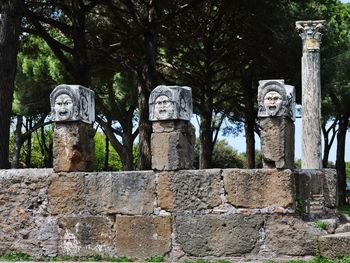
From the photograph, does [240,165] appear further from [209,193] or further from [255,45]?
[209,193]

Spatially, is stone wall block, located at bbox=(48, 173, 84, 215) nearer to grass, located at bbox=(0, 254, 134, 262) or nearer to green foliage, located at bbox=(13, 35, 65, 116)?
grass, located at bbox=(0, 254, 134, 262)

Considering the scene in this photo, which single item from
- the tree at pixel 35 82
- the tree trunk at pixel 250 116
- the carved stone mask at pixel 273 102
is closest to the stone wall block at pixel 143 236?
the carved stone mask at pixel 273 102

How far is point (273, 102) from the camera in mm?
7613

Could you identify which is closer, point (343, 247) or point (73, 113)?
point (343, 247)

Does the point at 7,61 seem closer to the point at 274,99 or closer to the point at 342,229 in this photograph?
the point at 274,99

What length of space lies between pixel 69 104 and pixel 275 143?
262 cm

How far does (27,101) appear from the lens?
29281 millimetres

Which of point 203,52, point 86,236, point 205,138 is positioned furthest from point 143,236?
point 203,52

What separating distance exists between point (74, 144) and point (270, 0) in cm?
1115

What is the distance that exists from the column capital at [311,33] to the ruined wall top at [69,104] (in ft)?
27.0

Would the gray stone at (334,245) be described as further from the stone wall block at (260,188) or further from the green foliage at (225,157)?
the green foliage at (225,157)

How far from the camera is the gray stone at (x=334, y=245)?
23.7 feet

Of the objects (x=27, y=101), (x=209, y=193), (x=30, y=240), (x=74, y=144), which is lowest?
(x=30, y=240)

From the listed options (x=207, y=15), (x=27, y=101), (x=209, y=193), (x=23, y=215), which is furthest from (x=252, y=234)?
(x=27, y=101)
